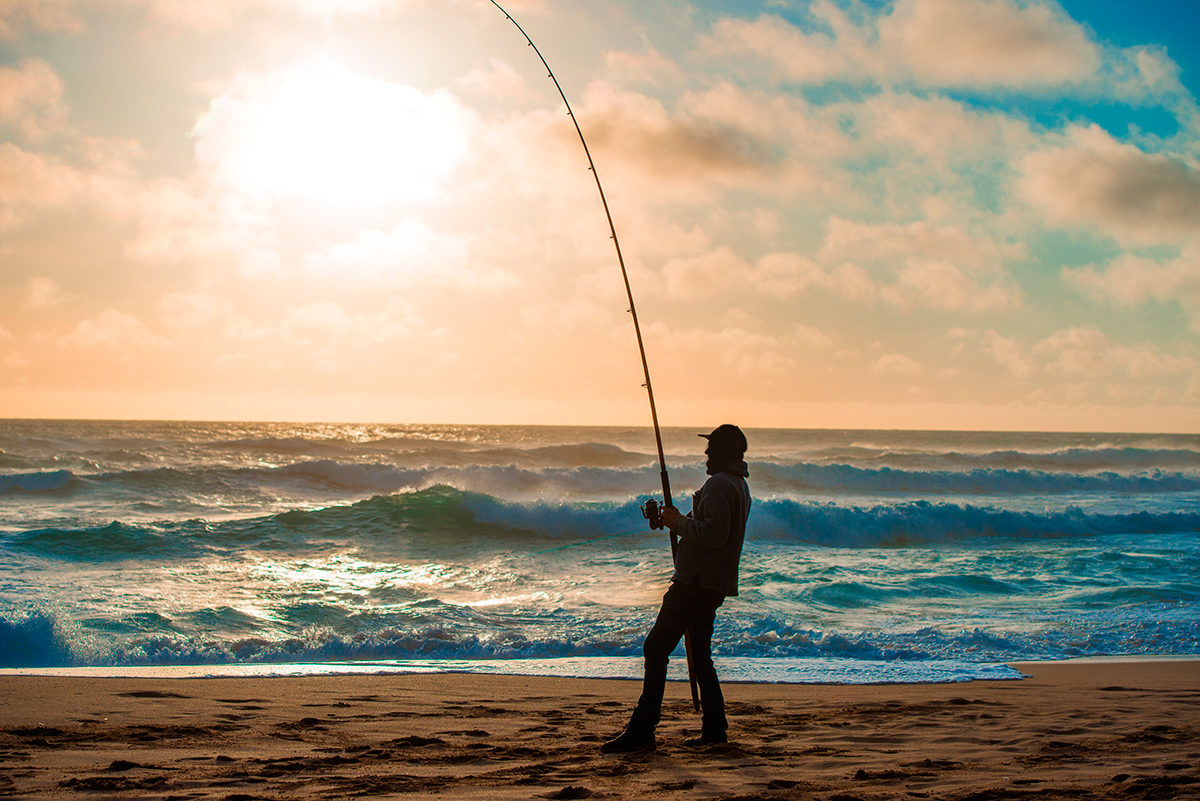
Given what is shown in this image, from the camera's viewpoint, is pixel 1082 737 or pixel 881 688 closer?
pixel 1082 737

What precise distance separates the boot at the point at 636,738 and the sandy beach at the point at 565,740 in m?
0.09

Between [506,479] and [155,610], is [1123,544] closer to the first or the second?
[155,610]

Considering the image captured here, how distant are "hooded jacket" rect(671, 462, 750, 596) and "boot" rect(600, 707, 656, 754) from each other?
638 millimetres

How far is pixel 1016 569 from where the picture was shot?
1203cm

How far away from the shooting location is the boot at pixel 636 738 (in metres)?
4.08

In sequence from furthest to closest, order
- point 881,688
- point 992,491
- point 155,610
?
1. point 992,491
2. point 155,610
3. point 881,688

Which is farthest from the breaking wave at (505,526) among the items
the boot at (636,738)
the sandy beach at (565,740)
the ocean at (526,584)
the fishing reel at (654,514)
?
the fishing reel at (654,514)

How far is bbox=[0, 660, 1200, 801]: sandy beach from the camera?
11.3ft

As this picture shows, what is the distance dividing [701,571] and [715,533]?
0.20 m

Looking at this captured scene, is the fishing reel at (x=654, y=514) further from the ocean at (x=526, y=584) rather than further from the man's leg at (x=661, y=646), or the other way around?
the ocean at (x=526, y=584)

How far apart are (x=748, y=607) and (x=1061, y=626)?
295 cm

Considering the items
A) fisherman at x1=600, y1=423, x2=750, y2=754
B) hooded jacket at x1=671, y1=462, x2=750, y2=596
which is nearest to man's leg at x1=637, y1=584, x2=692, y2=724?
fisherman at x1=600, y1=423, x2=750, y2=754

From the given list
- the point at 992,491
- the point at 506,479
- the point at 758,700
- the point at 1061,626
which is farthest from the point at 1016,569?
the point at 992,491

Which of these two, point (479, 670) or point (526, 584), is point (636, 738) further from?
point (526, 584)
